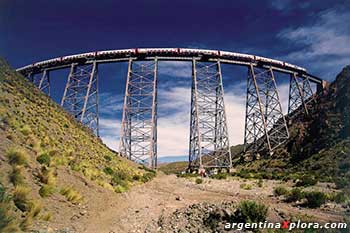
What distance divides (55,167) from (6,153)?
1.82 m

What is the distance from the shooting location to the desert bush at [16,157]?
21.6 ft

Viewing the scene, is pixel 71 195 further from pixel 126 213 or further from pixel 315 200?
pixel 315 200

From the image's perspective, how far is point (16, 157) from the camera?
6.70m

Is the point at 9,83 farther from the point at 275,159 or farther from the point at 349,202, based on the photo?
the point at 275,159

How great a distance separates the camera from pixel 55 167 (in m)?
8.30

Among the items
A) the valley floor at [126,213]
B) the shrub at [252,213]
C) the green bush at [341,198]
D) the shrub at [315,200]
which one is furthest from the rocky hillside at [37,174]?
the green bush at [341,198]

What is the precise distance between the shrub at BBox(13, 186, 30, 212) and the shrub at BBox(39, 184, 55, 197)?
32.5 inches

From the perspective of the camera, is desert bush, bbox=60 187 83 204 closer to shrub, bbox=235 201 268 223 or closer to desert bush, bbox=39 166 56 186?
desert bush, bbox=39 166 56 186

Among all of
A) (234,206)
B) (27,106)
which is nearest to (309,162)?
(234,206)

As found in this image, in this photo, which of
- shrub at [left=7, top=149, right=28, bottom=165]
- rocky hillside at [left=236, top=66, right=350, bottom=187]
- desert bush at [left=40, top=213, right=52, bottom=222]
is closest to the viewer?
desert bush at [left=40, top=213, right=52, bottom=222]

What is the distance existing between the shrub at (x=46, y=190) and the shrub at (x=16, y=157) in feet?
2.42

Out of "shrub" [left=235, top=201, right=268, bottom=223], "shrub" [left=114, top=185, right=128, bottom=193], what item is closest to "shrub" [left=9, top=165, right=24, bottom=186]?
"shrub" [left=235, top=201, right=268, bottom=223]

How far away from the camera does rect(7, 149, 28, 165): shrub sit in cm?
659

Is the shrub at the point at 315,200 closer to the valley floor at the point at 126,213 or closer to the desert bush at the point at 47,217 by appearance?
the valley floor at the point at 126,213
